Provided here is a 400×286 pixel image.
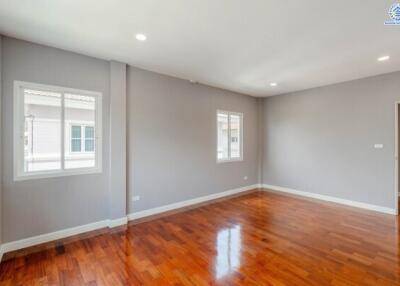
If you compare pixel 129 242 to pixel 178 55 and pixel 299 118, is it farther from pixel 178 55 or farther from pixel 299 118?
pixel 299 118

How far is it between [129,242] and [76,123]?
201 cm

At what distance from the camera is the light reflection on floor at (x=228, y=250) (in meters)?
2.38

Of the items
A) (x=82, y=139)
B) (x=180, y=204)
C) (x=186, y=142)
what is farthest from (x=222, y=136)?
(x=82, y=139)

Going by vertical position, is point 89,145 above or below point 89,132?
below

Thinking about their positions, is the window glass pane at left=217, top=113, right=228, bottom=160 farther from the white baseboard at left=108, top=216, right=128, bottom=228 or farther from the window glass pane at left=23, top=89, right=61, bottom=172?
the window glass pane at left=23, top=89, right=61, bottom=172

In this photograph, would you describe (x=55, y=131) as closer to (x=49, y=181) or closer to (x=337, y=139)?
(x=49, y=181)

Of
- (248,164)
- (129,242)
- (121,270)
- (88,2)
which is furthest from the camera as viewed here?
(248,164)

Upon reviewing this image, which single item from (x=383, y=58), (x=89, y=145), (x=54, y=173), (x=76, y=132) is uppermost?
(x=383, y=58)

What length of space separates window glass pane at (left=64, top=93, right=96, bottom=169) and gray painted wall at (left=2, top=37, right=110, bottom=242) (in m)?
0.18

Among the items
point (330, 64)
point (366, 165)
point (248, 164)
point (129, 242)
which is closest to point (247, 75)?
point (330, 64)

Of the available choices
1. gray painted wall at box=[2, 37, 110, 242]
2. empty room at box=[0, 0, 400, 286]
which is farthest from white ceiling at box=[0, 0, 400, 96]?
gray painted wall at box=[2, 37, 110, 242]

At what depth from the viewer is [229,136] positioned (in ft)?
18.6

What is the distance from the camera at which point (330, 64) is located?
3.65 meters

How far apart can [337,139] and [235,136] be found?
2449 millimetres
